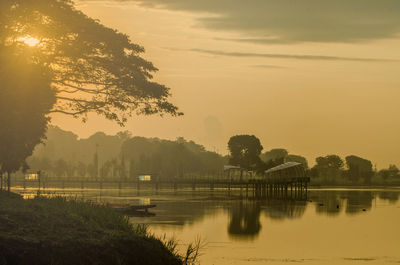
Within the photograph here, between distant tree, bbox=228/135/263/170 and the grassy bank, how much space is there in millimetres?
147046

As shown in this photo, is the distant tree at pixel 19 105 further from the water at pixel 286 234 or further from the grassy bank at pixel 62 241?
the water at pixel 286 234

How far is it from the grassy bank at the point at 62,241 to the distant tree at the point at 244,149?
147 metres

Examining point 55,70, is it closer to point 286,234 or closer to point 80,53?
point 80,53

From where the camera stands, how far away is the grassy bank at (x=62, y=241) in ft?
76.6

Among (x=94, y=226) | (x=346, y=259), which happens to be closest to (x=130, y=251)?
(x=94, y=226)

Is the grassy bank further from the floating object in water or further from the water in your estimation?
the floating object in water

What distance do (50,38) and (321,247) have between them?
21545mm

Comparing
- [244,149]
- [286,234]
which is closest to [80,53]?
[286,234]

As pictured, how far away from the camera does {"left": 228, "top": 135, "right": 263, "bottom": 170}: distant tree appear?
177 metres

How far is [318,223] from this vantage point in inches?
2359

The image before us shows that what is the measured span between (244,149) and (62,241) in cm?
15482

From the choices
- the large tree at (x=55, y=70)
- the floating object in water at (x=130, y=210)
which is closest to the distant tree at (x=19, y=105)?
the large tree at (x=55, y=70)

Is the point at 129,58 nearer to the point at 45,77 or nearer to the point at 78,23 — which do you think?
the point at 78,23

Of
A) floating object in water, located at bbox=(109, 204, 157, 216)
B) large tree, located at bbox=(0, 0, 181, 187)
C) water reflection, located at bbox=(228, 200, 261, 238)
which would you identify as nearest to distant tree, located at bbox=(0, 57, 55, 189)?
large tree, located at bbox=(0, 0, 181, 187)
